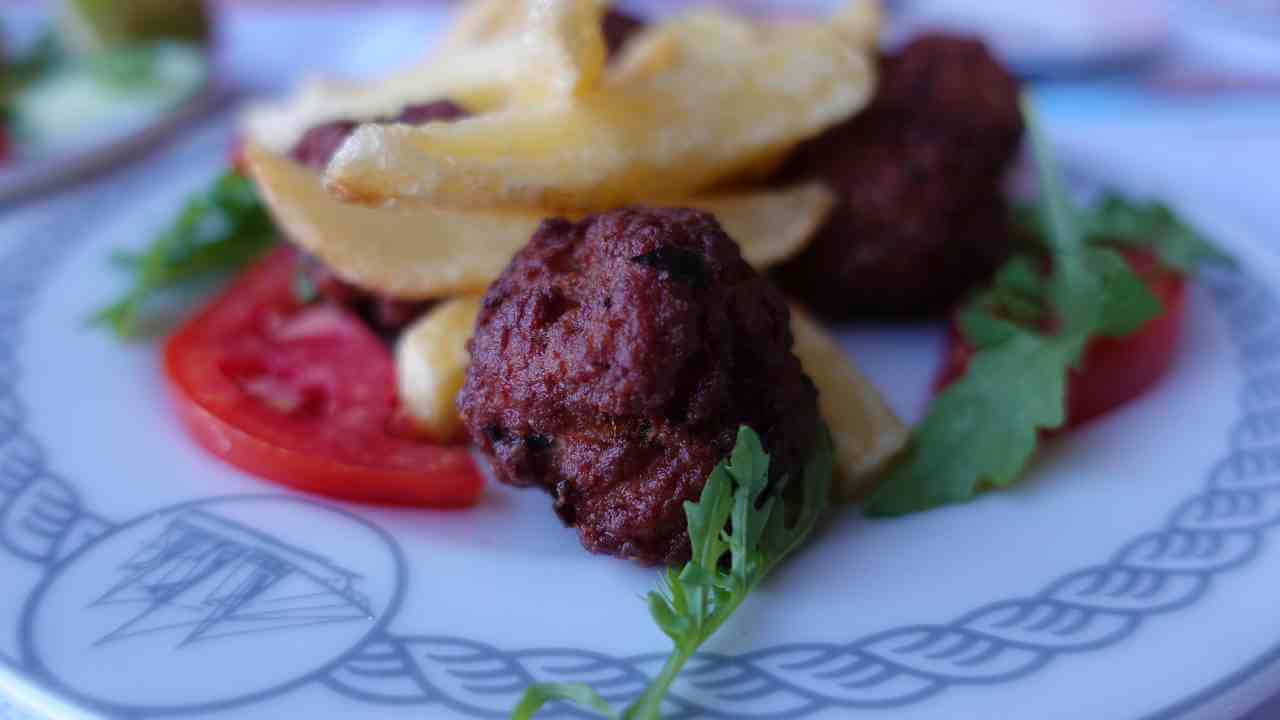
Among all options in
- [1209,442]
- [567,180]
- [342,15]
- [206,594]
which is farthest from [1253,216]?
[342,15]

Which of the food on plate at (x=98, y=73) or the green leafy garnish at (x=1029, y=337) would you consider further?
the food on plate at (x=98, y=73)

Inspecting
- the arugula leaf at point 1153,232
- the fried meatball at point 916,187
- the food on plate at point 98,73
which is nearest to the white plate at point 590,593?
the arugula leaf at point 1153,232

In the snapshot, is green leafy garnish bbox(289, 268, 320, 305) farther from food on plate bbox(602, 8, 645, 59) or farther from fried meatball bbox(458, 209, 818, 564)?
food on plate bbox(602, 8, 645, 59)

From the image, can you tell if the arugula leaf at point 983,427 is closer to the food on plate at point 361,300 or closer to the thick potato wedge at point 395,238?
the thick potato wedge at point 395,238

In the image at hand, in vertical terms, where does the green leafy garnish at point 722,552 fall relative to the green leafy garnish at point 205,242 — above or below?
above

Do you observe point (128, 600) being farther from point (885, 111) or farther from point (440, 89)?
point (885, 111)

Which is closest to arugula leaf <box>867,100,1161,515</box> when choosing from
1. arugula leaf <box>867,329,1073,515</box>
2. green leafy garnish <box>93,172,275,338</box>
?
arugula leaf <box>867,329,1073,515</box>

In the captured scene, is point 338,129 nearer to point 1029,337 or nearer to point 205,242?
point 205,242
